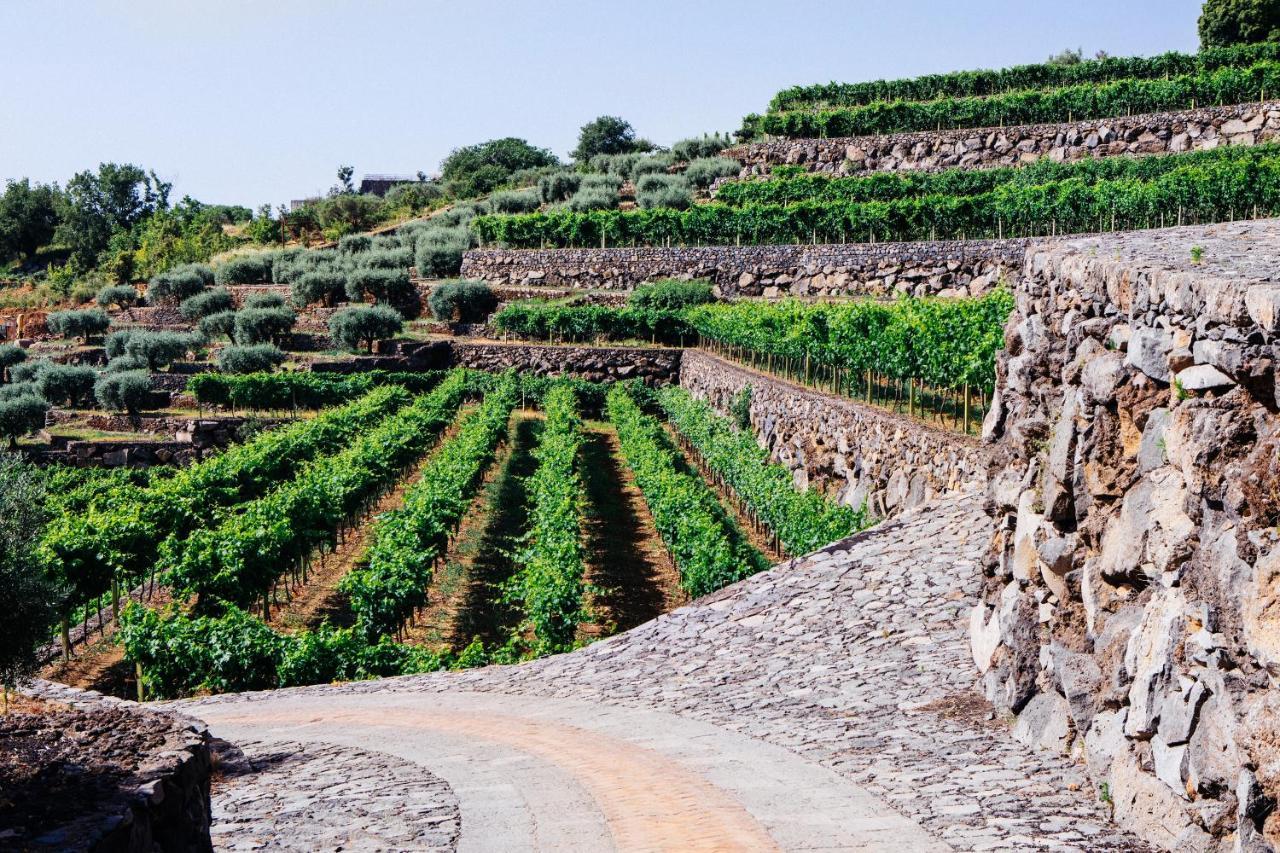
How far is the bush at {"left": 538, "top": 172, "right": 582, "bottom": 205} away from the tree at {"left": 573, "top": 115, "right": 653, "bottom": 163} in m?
28.5

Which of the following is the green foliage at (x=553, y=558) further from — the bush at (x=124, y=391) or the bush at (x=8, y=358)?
the bush at (x=8, y=358)

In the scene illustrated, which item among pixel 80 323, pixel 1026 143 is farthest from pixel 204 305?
pixel 1026 143

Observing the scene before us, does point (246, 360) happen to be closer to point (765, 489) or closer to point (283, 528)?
point (283, 528)

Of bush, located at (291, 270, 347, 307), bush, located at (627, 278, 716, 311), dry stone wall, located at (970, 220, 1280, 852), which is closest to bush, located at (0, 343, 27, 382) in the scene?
bush, located at (291, 270, 347, 307)

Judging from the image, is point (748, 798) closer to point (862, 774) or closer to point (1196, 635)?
point (862, 774)

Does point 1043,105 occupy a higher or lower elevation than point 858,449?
higher

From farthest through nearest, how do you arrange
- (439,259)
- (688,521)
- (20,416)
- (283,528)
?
(439,259)
(20,416)
(688,521)
(283,528)

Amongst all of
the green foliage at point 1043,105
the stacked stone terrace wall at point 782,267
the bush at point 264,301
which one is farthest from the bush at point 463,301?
the green foliage at point 1043,105

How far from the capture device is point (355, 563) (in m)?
25.1

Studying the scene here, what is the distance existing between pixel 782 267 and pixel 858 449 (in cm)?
2741

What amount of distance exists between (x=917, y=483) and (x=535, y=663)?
8142mm

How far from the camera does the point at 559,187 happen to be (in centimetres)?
7444

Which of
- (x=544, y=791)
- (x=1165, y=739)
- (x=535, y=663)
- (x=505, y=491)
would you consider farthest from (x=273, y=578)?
(x=1165, y=739)

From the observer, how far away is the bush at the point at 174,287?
61438mm
